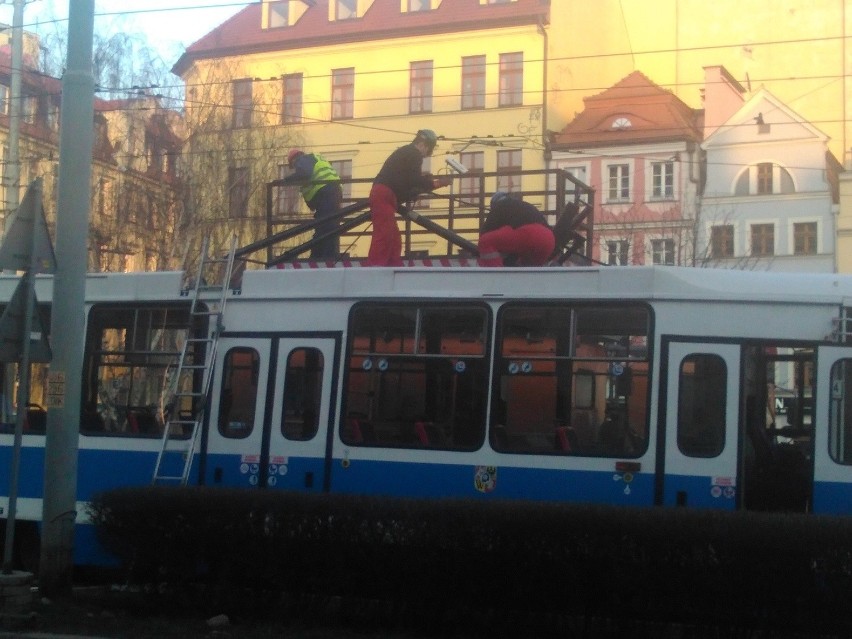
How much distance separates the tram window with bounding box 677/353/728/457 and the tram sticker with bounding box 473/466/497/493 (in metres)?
1.65

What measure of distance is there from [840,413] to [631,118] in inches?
1365

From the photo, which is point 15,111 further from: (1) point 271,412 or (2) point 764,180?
(2) point 764,180

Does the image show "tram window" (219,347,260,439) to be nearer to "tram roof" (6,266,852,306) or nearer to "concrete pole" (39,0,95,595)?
"tram roof" (6,266,852,306)

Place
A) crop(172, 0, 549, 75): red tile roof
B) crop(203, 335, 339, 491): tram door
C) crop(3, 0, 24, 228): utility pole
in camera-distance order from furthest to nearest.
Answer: crop(172, 0, 549, 75): red tile roof < crop(3, 0, 24, 228): utility pole < crop(203, 335, 339, 491): tram door

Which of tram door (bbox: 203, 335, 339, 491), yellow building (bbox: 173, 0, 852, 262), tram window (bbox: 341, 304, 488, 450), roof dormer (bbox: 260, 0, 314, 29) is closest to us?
tram window (bbox: 341, 304, 488, 450)

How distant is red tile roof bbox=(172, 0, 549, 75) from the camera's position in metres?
42.7

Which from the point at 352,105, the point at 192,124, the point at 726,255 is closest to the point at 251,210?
the point at 192,124

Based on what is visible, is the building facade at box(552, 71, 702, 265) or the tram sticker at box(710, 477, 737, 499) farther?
the building facade at box(552, 71, 702, 265)

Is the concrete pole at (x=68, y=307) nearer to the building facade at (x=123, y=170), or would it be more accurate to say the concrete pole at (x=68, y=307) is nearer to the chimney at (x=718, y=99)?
the building facade at (x=123, y=170)

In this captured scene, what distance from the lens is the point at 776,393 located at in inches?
400

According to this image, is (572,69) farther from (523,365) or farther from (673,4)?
(523,365)

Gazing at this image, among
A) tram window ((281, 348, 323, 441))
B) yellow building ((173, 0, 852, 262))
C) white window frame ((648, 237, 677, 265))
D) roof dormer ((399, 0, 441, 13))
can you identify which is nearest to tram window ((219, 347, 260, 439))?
tram window ((281, 348, 323, 441))

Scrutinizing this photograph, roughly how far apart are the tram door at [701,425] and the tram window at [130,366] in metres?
4.74

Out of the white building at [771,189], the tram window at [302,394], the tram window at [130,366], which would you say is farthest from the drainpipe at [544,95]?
the tram window at [302,394]
